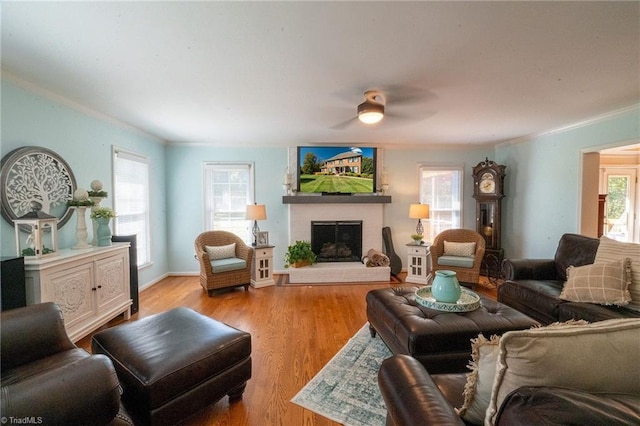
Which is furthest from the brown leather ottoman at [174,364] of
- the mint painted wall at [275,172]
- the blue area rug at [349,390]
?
the mint painted wall at [275,172]

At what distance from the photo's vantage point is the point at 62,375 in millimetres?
956

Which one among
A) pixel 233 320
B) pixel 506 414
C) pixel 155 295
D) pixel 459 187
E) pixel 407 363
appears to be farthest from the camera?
pixel 459 187

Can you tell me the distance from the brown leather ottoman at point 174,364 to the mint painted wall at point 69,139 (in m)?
1.59

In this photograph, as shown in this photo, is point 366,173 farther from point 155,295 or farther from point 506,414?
point 506,414

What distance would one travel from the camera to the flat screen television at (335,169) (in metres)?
4.78

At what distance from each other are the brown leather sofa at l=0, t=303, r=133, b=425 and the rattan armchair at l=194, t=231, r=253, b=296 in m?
2.34

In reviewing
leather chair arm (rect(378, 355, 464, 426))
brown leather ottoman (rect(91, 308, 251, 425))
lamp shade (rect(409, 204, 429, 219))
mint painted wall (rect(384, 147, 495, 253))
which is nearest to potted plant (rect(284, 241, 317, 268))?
mint painted wall (rect(384, 147, 495, 253))

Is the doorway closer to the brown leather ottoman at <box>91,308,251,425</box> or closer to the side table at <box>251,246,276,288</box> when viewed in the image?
the side table at <box>251,246,276,288</box>

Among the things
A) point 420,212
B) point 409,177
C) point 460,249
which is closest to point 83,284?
point 420,212

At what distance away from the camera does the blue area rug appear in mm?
1645

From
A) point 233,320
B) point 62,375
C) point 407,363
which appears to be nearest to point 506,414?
point 407,363

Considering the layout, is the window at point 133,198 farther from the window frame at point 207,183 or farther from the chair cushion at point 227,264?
the chair cushion at point 227,264

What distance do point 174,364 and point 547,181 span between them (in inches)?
199

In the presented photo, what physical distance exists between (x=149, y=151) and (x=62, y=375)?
4068 millimetres
